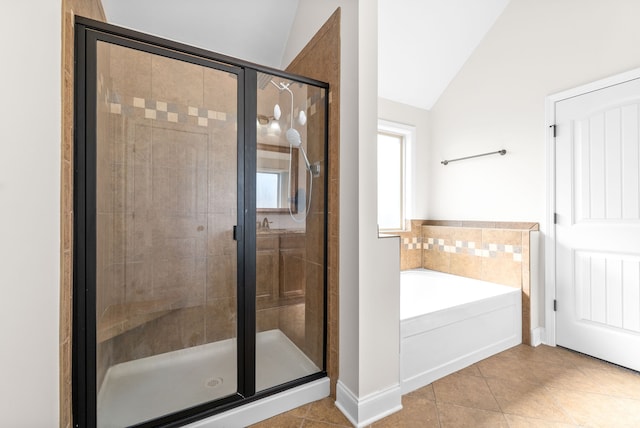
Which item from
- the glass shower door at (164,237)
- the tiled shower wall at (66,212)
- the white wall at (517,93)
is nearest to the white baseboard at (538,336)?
the white wall at (517,93)

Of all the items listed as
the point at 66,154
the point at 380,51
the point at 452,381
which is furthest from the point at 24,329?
the point at 380,51

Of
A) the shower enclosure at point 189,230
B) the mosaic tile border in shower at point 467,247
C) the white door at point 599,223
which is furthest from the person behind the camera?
the mosaic tile border in shower at point 467,247

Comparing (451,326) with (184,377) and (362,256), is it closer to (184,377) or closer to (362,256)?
(362,256)

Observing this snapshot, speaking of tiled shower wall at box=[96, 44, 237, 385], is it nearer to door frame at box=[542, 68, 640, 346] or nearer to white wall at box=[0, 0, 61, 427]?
white wall at box=[0, 0, 61, 427]

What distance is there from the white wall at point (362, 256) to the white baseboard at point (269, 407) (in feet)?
0.48

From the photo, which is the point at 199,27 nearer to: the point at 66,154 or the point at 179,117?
the point at 179,117

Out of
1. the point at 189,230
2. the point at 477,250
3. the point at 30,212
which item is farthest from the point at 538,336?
the point at 30,212

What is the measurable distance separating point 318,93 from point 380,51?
1.30 metres

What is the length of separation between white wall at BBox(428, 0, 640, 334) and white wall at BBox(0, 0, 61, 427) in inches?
117

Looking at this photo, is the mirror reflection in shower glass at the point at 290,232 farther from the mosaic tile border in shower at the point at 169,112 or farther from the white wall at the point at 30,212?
the white wall at the point at 30,212

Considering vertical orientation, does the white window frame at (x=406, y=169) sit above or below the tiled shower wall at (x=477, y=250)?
above

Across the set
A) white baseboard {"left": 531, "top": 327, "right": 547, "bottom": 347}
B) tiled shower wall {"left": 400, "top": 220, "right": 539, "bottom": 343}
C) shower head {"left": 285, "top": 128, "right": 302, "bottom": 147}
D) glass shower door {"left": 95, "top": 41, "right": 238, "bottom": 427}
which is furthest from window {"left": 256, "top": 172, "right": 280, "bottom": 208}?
white baseboard {"left": 531, "top": 327, "right": 547, "bottom": 347}

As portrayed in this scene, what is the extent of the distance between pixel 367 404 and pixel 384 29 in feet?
8.86

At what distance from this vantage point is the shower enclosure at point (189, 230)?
3.84 ft
